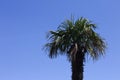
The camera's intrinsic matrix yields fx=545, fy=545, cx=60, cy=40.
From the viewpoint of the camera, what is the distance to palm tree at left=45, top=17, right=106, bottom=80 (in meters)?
40.8

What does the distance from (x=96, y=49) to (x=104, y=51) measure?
0.63 meters

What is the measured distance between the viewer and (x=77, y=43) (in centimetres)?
4169

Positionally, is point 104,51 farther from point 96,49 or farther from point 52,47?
point 52,47

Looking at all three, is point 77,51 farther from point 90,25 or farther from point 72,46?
point 90,25

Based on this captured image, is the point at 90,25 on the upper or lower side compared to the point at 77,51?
upper

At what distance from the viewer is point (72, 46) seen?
4153 cm

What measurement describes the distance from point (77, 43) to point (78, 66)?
201 cm

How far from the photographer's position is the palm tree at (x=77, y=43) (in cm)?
4075

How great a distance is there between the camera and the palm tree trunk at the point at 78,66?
132 feet

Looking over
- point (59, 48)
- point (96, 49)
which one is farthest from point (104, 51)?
point (59, 48)

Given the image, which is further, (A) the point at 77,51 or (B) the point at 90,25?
(B) the point at 90,25

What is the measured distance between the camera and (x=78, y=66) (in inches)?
1599

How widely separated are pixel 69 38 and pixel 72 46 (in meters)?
1.02

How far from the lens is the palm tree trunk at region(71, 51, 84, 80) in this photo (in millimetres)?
40188
